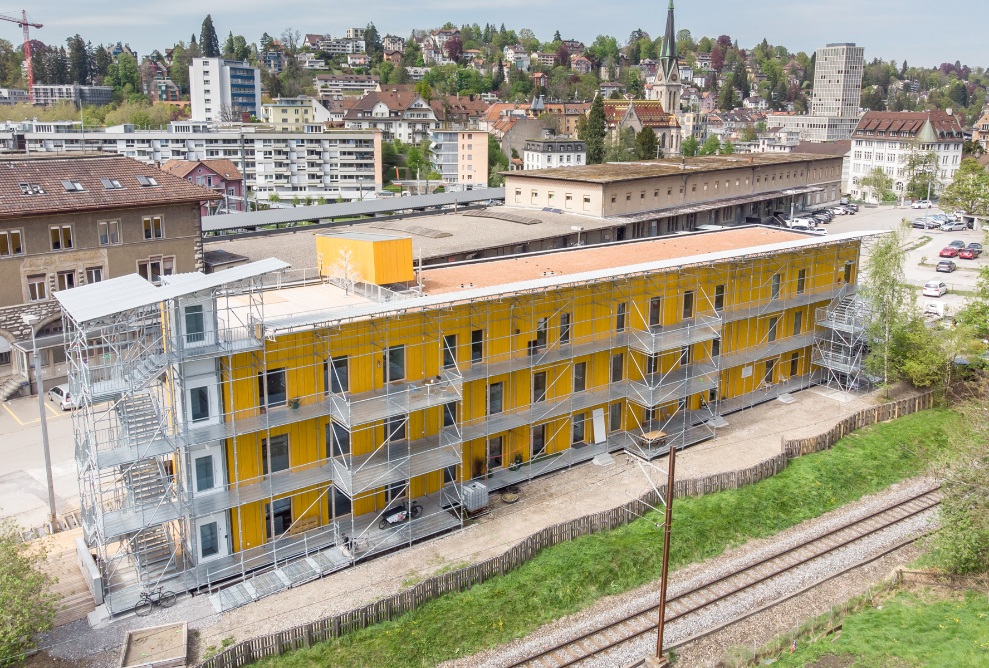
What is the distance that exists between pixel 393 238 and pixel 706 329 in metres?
13.5

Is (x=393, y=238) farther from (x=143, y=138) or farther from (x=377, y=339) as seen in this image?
(x=143, y=138)

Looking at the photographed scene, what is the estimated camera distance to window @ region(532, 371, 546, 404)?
30331 mm

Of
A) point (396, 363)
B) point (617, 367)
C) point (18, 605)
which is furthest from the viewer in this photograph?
point (617, 367)

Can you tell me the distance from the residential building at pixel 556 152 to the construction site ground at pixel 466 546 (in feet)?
233

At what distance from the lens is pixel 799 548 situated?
2612cm

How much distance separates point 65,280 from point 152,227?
190 inches

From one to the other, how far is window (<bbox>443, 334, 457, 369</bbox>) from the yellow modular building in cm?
5

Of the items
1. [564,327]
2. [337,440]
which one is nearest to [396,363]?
[337,440]

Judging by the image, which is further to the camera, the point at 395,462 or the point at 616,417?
the point at 616,417

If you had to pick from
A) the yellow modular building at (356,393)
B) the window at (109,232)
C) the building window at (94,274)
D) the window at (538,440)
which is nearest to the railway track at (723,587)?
the yellow modular building at (356,393)

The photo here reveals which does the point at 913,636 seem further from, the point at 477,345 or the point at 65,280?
the point at 65,280

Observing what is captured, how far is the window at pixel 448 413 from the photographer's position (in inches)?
1085

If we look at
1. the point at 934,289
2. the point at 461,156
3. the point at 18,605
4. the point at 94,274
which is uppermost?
the point at 461,156

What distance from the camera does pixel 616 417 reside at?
33.2 m
